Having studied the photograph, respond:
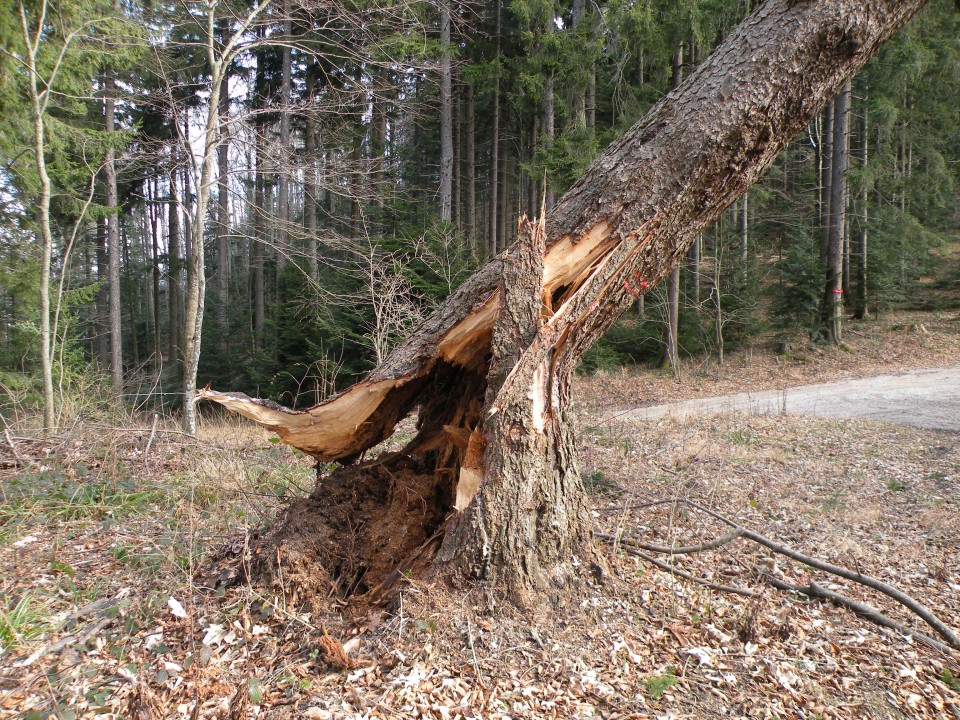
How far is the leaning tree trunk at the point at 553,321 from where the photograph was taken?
109 inches

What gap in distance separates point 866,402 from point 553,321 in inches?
373

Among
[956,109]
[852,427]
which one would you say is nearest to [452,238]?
[852,427]

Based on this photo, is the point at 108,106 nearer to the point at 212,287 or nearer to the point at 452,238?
the point at 452,238

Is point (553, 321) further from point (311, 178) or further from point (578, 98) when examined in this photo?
point (578, 98)

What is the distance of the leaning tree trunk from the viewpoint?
2768mm

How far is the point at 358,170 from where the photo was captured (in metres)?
9.02

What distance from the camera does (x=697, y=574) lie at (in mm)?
3303

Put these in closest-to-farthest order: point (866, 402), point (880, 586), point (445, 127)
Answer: point (880, 586), point (866, 402), point (445, 127)

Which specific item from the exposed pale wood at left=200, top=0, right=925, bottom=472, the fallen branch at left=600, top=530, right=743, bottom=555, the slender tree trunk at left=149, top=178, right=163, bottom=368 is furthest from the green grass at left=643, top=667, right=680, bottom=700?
the slender tree trunk at left=149, top=178, right=163, bottom=368

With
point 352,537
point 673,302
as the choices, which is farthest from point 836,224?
point 352,537

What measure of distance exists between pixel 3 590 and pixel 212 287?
30.2 meters

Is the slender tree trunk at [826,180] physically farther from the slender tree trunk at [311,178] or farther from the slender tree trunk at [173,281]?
the slender tree trunk at [173,281]

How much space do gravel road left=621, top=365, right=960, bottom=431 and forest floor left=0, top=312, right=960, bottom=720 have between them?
390 cm

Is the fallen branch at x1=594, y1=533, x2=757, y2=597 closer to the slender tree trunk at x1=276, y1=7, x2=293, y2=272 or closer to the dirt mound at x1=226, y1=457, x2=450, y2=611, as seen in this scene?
the dirt mound at x1=226, y1=457, x2=450, y2=611
